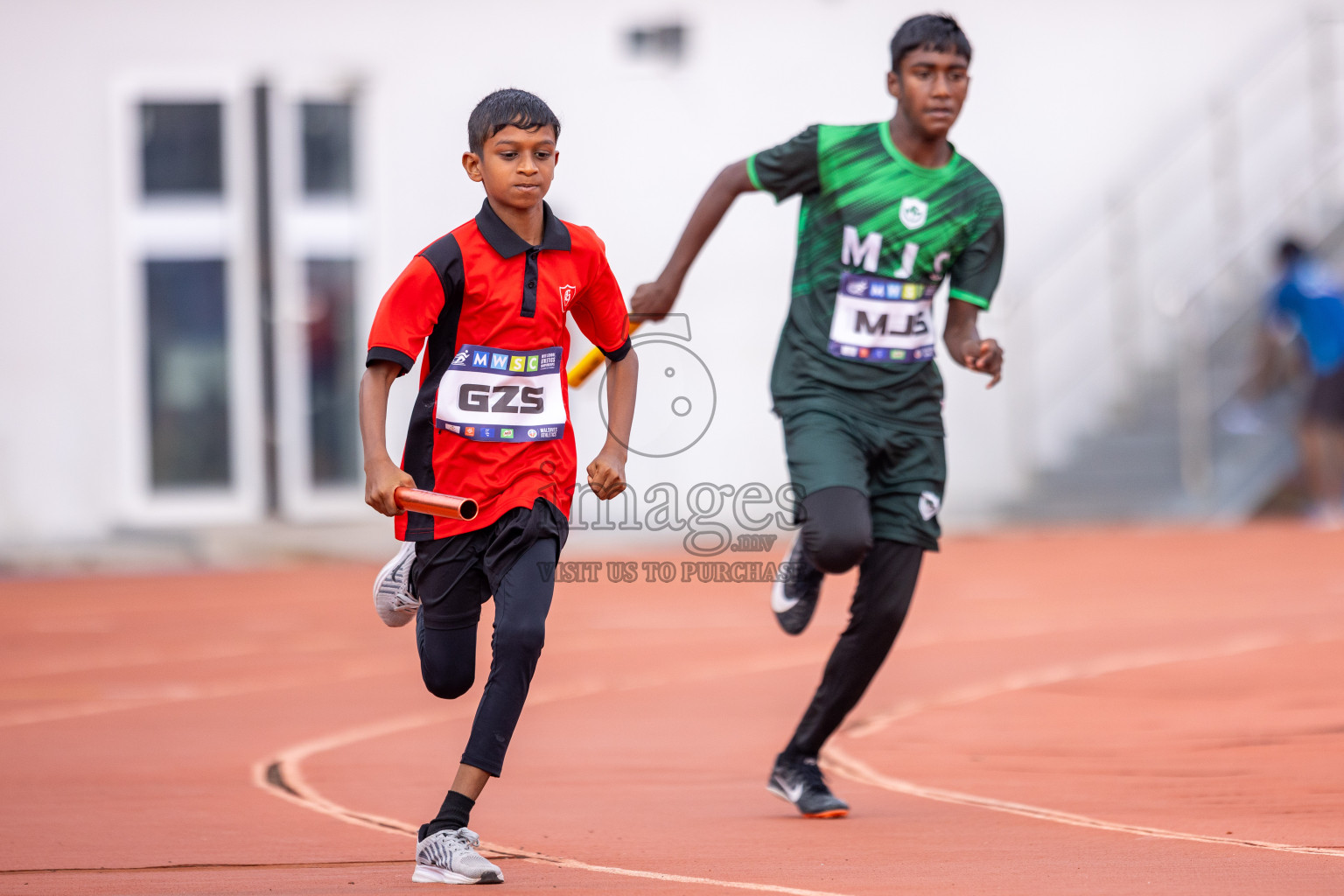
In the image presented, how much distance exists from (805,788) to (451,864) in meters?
1.39

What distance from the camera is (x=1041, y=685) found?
797 centimetres

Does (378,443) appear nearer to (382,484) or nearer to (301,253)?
(382,484)

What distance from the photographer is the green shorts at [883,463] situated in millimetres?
5285

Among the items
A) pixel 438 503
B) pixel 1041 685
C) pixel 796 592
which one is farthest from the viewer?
pixel 1041 685

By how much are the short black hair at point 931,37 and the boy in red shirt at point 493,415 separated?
1.29m

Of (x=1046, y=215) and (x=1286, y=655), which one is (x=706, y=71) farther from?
(x=1286, y=655)

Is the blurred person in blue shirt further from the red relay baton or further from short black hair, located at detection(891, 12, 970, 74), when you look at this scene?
the red relay baton

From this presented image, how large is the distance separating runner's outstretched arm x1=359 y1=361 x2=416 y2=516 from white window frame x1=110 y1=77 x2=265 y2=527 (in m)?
13.4

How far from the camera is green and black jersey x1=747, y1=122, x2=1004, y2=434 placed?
17.5ft

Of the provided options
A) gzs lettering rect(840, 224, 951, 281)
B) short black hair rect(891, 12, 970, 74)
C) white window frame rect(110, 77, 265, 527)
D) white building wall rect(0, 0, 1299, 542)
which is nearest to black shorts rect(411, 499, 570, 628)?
gzs lettering rect(840, 224, 951, 281)

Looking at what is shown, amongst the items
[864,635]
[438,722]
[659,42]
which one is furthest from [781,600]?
[659,42]

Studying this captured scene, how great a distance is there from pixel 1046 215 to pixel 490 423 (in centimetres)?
1529

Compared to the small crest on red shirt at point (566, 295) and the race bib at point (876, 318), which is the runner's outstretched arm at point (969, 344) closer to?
the race bib at point (876, 318)

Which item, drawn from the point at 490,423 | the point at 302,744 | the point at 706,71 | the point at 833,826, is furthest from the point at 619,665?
the point at 706,71
